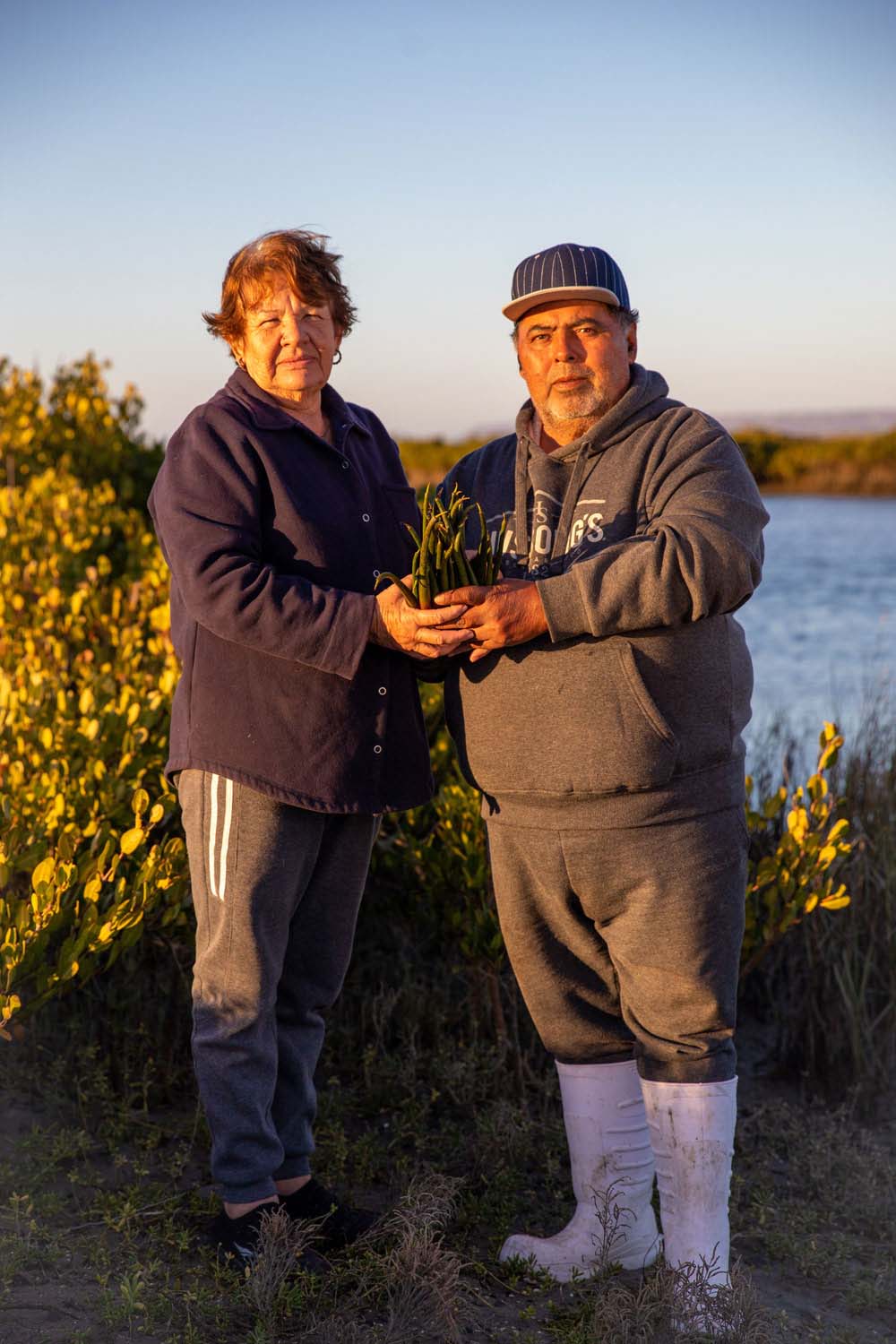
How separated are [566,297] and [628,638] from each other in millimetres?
778

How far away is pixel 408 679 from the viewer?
291 centimetres

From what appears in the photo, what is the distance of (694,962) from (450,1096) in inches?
55.4

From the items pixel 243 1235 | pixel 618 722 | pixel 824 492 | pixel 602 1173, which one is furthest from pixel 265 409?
pixel 824 492

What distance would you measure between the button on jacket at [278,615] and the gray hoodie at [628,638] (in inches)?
10.0

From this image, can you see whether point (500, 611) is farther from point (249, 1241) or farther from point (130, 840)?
point (249, 1241)

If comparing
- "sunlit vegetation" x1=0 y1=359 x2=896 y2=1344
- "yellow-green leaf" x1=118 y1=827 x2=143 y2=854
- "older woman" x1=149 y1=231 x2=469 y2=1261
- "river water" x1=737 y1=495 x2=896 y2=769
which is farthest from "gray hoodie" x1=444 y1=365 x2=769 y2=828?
"river water" x1=737 y1=495 x2=896 y2=769

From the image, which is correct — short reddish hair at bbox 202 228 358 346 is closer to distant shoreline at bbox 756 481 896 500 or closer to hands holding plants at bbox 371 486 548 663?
hands holding plants at bbox 371 486 548 663

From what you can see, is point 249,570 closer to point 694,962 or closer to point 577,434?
point 577,434

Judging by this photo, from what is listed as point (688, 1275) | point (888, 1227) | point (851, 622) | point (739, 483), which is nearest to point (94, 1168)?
Answer: point (688, 1275)

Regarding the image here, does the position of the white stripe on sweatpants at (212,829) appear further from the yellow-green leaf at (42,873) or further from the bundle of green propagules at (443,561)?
the bundle of green propagules at (443,561)

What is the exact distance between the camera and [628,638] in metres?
2.68

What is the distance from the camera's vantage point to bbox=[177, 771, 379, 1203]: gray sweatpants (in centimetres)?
270

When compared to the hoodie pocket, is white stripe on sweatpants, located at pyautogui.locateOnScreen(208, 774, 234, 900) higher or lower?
lower

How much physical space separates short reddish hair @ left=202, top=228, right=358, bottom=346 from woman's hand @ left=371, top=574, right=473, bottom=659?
2.20 ft
